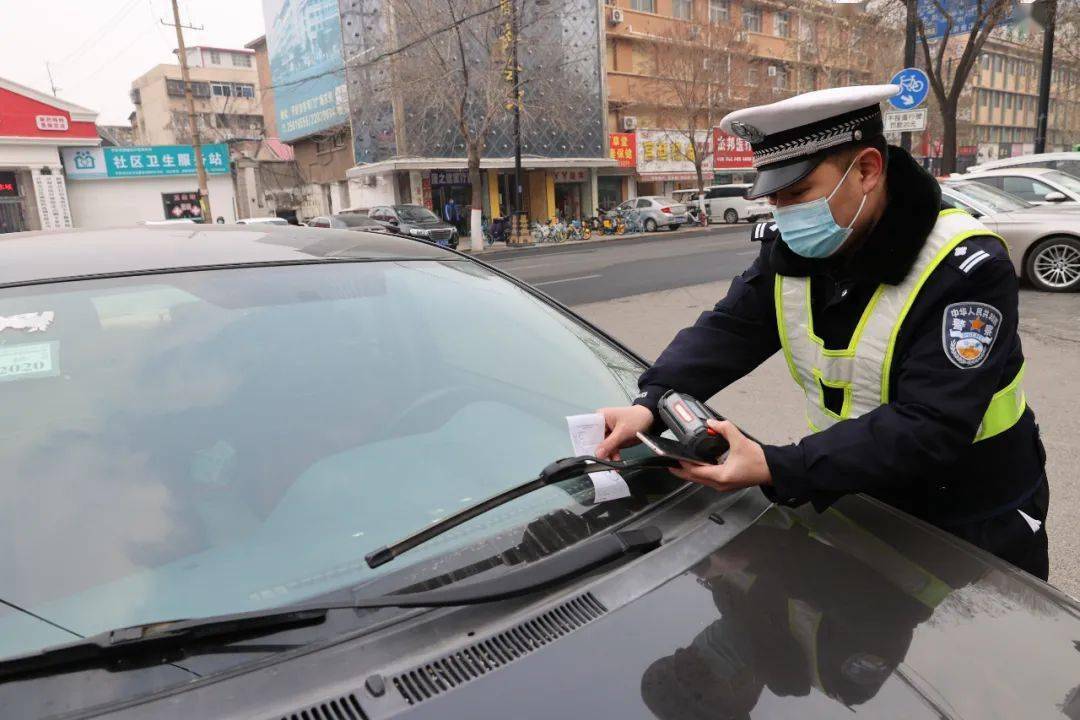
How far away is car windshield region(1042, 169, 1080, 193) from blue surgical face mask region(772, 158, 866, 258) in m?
10.1

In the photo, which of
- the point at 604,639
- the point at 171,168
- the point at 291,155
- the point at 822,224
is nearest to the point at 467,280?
the point at 822,224

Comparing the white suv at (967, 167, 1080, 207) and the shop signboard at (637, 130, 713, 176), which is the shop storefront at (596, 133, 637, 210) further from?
the white suv at (967, 167, 1080, 207)

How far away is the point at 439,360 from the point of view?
77.7 inches

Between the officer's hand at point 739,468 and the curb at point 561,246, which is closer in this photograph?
the officer's hand at point 739,468

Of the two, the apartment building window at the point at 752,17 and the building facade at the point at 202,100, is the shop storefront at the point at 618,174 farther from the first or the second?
the building facade at the point at 202,100

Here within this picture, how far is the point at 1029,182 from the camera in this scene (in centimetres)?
1004

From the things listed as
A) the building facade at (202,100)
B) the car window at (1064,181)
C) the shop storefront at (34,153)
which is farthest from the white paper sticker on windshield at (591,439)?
the building facade at (202,100)

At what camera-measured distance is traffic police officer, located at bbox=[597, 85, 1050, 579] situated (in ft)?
4.44

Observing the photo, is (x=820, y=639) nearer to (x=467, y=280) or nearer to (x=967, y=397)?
(x=967, y=397)

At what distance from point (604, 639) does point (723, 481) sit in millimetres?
415

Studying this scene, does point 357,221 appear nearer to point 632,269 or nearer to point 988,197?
point 632,269

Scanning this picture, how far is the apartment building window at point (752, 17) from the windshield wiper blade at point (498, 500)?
43.3 metres

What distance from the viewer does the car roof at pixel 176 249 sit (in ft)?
5.54

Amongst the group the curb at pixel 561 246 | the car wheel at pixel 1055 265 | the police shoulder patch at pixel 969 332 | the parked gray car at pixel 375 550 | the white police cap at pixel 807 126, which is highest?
the white police cap at pixel 807 126
